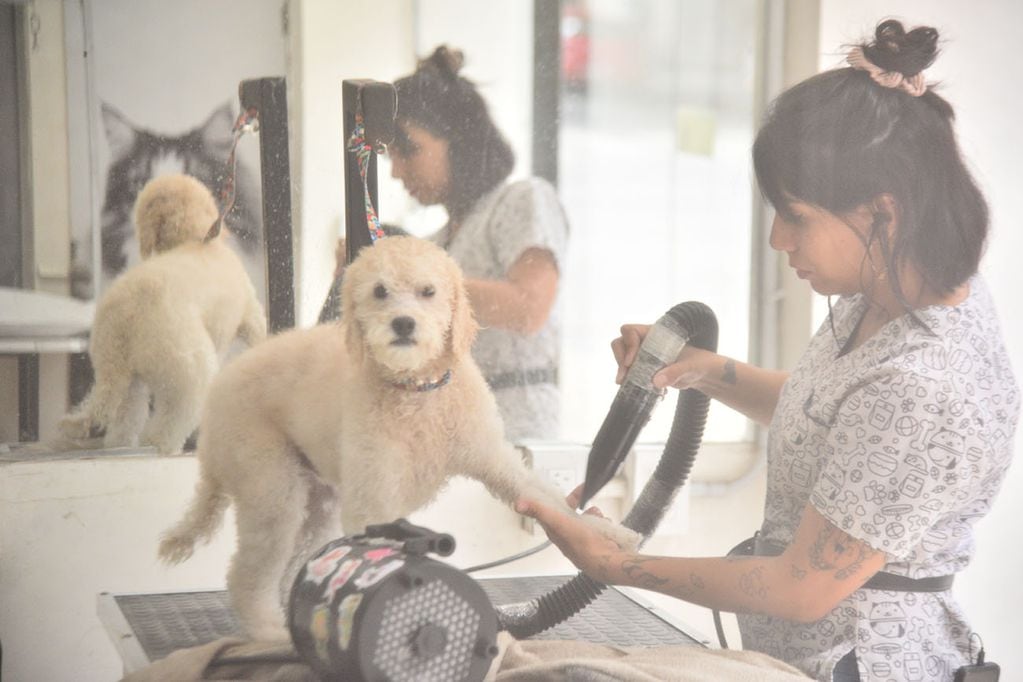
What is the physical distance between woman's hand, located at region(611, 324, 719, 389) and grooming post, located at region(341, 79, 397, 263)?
0.35 m

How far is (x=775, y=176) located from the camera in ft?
4.28

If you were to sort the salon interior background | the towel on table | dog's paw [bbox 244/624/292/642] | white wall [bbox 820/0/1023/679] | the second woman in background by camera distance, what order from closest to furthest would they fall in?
the towel on table
dog's paw [bbox 244/624/292/642]
the second woman in background
the salon interior background
white wall [bbox 820/0/1023/679]

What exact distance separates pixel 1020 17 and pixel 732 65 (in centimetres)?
49

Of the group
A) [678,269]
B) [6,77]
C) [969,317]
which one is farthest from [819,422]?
[6,77]

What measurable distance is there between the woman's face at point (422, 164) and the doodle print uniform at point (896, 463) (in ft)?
1.55

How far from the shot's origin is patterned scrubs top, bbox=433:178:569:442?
4.30 ft

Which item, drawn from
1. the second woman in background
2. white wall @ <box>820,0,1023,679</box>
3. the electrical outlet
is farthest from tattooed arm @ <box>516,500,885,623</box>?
white wall @ <box>820,0,1023,679</box>

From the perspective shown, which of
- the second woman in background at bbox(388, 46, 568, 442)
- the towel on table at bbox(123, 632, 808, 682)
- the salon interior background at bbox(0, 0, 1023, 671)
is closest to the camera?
the towel on table at bbox(123, 632, 808, 682)

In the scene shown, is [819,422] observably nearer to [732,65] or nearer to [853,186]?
[853,186]

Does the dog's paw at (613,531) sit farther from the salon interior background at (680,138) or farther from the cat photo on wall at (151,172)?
the cat photo on wall at (151,172)

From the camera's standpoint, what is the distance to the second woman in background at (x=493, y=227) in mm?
1306

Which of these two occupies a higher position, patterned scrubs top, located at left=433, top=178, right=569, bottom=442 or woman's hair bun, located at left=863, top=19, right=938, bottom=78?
woman's hair bun, located at left=863, top=19, right=938, bottom=78

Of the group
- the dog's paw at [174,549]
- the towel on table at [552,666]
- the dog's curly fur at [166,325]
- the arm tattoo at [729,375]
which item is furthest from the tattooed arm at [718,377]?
the dog's paw at [174,549]

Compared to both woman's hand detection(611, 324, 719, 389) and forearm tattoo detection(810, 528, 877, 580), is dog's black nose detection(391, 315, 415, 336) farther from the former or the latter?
forearm tattoo detection(810, 528, 877, 580)
